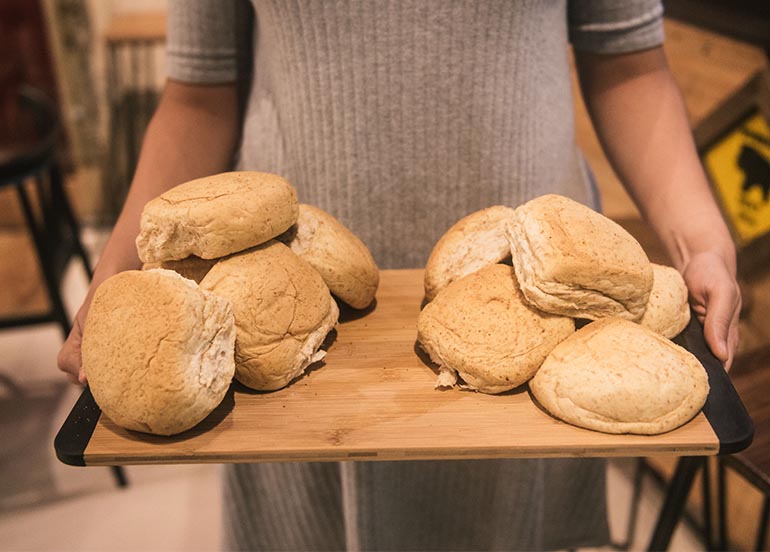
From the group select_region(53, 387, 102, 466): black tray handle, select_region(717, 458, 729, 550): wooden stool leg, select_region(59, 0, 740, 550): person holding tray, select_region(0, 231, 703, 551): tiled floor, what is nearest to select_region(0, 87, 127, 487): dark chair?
select_region(0, 231, 703, 551): tiled floor

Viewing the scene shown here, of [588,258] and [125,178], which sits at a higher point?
[588,258]

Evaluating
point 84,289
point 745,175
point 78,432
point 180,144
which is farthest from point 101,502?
point 745,175

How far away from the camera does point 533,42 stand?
1.08m

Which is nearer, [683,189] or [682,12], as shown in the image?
[683,189]

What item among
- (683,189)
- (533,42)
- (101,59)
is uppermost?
(533,42)

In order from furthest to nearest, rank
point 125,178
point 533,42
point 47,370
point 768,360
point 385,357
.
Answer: point 125,178
point 47,370
point 768,360
point 533,42
point 385,357

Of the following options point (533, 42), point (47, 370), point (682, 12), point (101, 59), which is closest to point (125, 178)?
point (101, 59)

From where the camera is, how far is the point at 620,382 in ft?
2.47

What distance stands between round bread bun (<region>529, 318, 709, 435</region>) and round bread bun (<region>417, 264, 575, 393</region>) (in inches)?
0.9

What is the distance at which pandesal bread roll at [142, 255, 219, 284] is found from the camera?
82 cm

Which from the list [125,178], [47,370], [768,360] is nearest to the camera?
[768,360]

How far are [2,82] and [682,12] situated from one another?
3.21m

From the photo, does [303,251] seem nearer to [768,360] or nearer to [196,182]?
[196,182]

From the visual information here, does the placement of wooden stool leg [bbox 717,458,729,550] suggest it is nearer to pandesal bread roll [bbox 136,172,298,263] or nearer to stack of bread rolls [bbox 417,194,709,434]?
stack of bread rolls [bbox 417,194,709,434]
